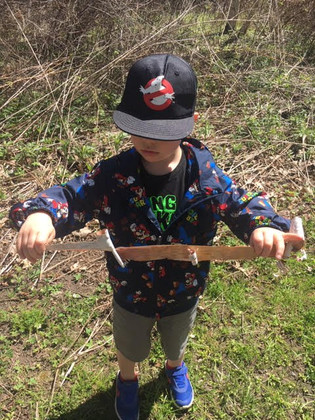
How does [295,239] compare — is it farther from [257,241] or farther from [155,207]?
[155,207]

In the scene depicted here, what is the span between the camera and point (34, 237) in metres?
1.25

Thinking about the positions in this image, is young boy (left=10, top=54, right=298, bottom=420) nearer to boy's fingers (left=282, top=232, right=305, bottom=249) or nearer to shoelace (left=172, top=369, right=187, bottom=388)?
boy's fingers (left=282, top=232, right=305, bottom=249)

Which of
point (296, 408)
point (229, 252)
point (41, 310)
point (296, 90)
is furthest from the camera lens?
point (296, 90)

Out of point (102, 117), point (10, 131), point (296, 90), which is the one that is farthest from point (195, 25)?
point (10, 131)

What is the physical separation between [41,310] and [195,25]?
4.72 meters

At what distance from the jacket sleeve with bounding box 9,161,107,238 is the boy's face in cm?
22

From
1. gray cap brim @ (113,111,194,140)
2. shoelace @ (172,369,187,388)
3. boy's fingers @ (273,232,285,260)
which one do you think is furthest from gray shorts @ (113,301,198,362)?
gray cap brim @ (113,111,194,140)

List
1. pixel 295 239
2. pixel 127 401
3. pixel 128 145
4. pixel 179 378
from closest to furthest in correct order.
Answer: pixel 295 239 < pixel 127 401 < pixel 179 378 < pixel 128 145

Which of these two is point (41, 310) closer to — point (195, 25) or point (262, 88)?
point (262, 88)

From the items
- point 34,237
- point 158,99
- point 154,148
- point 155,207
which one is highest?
point 158,99

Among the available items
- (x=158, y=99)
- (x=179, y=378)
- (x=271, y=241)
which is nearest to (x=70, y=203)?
(x=158, y=99)

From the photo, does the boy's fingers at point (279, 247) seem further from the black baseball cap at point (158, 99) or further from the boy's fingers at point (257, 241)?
the black baseball cap at point (158, 99)

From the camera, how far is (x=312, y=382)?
2.38 meters

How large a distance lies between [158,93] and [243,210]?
0.56 meters
